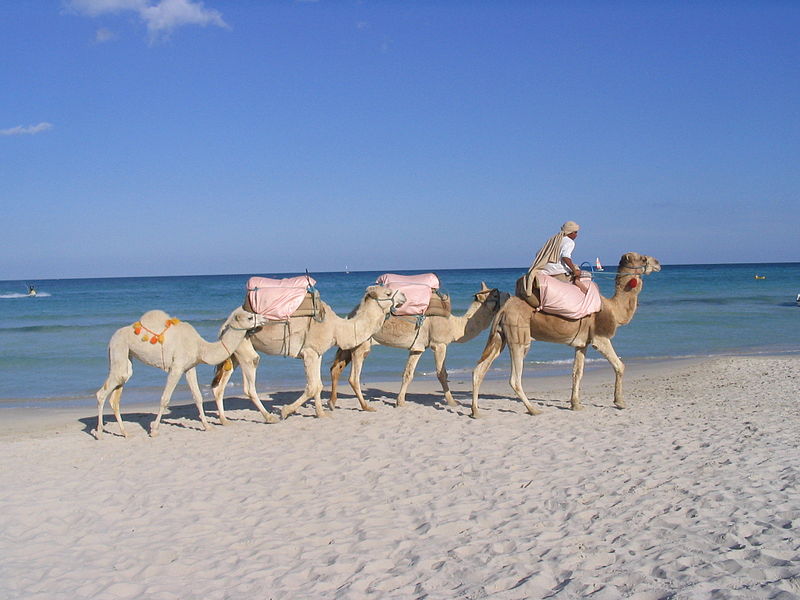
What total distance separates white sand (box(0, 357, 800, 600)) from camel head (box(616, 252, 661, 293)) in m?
1.82

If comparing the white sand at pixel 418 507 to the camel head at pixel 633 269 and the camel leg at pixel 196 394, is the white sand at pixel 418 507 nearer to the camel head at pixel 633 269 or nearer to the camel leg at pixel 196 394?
the camel leg at pixel 196 394

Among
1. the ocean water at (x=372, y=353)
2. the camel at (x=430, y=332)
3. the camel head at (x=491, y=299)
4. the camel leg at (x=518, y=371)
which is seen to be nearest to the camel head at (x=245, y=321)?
the camel at (x=430, y=332)

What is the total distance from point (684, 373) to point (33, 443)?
1191 cm

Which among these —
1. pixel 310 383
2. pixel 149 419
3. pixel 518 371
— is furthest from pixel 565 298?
Answer: pixel 149 419

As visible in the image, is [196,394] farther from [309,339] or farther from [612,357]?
[612,357]

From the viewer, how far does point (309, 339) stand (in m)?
10.5

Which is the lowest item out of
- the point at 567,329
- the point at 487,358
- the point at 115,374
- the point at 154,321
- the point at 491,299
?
the point at 115,374

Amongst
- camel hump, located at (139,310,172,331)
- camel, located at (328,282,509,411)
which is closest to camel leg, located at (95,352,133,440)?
camel hump, located at (139,310,172,331)

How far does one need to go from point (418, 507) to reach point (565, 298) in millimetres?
4568

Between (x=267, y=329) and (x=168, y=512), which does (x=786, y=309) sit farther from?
(x=168, y=512)

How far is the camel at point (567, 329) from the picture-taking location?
10.3 meters

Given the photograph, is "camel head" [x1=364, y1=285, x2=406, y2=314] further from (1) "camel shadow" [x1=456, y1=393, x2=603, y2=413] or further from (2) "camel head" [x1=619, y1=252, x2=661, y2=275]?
(2) "camel head" [x1=619, y1=252, x2=661, y2=275]

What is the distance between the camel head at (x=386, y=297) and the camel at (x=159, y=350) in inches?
65.7

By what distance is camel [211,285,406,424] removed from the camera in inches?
409
